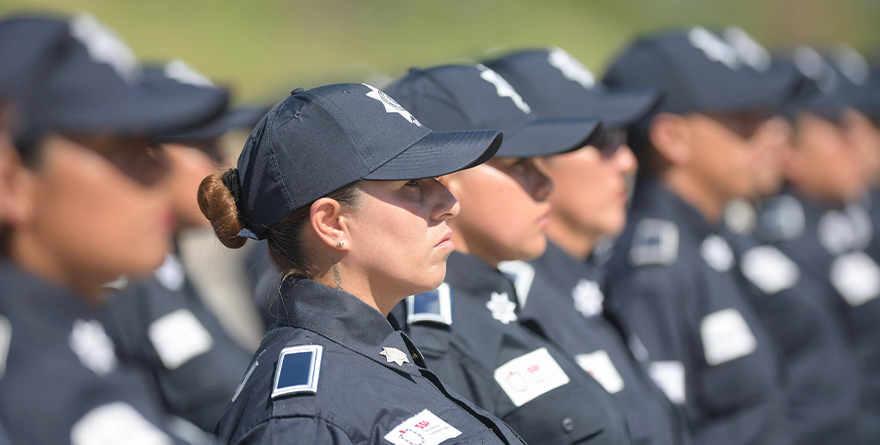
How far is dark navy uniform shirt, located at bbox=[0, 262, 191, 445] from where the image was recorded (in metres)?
2.27

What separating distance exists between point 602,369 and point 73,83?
1.91 m

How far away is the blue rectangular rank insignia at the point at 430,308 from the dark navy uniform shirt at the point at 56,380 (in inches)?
34.3

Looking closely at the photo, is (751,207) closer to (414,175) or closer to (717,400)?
(717,400)

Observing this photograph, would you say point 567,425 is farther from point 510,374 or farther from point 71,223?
point 71,223

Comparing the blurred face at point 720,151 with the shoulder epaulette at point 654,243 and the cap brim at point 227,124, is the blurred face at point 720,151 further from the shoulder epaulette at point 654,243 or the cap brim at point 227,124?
the cap brim at point 227,124

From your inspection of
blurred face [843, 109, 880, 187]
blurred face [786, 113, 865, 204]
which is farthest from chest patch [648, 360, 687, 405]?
blurred face [843, 109, 880, 187]

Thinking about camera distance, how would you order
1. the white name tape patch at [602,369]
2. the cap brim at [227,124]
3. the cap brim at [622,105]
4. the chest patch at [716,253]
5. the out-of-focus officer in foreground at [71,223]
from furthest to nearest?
the cap brim at [227,124] < the chest patch at [716,253] < the cap brim at [622,105] < the white name tape patch at [602,369] < the out-of-focus officer in foreground at [71,223]

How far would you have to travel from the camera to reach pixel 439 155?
5.99ft

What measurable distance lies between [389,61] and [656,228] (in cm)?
830

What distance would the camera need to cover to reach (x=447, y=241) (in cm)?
195

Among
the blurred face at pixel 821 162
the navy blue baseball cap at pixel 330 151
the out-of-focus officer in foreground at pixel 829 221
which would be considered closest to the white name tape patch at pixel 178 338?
the navy blue baseball cap at pixel 330 151

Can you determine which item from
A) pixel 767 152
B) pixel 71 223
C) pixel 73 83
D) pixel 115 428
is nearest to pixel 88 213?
pixel 71 223

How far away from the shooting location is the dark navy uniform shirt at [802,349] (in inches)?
184

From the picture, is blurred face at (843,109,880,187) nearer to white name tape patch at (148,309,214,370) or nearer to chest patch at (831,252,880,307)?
chest patch at (831,252,880,307)
